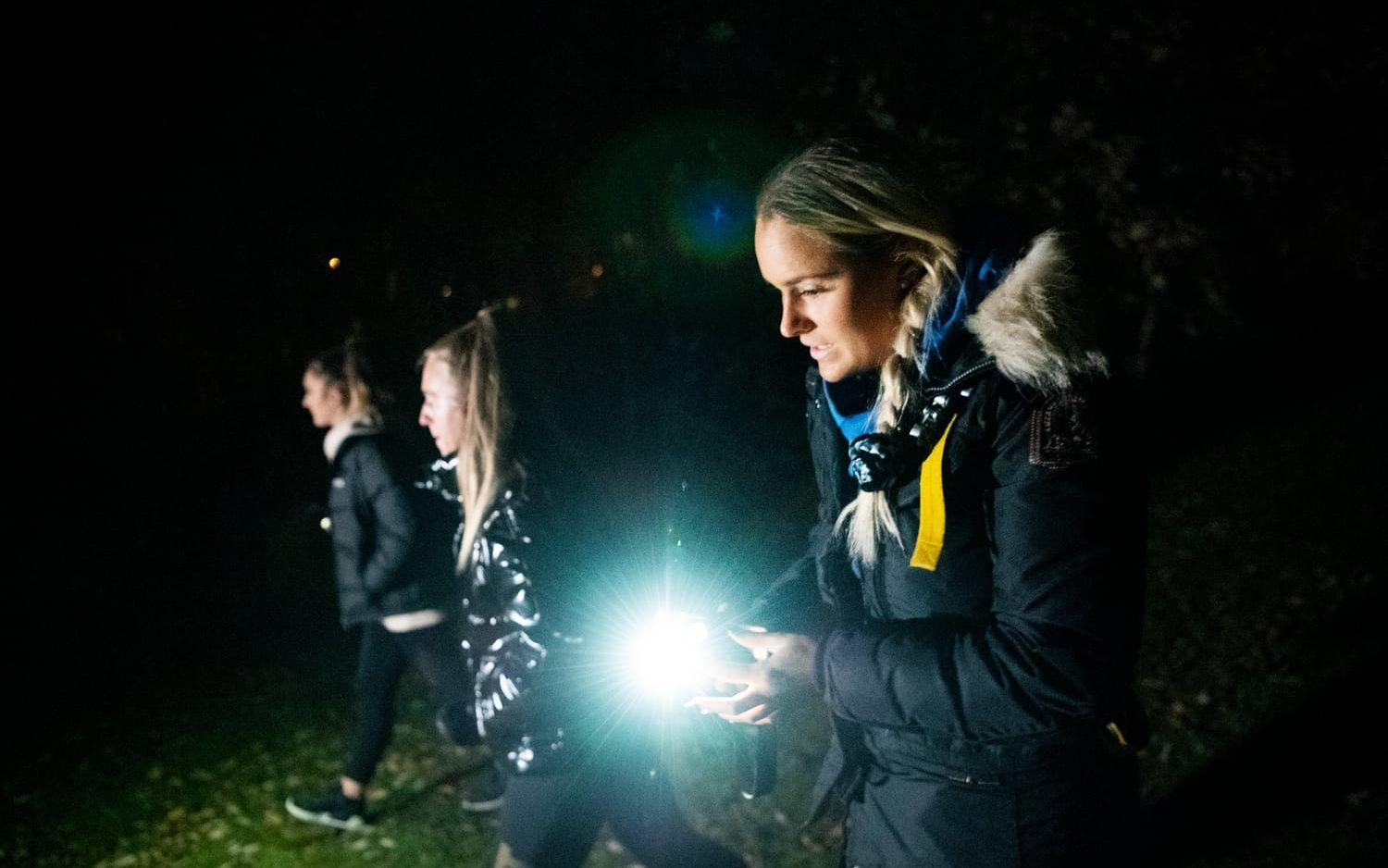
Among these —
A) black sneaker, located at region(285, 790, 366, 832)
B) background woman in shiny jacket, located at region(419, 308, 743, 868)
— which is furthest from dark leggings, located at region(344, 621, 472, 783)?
background woman in shiny jacket, located at region(419, 308, 743, 868)

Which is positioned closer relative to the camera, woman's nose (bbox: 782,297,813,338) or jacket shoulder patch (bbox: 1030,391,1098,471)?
jacket shoulder patch (bbox: 1030,391,1098,471)

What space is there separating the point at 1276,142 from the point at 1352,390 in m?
3.89

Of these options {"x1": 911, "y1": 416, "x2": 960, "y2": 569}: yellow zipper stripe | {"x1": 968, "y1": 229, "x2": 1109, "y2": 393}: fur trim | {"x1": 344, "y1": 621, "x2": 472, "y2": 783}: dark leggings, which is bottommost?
{"x1": 344, "y1": 621, "x2": 472, "y2": 783}: dark leggings

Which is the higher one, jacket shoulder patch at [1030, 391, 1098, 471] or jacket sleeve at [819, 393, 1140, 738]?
jacket shoulder patch at [1030, 391, 1098, 471]

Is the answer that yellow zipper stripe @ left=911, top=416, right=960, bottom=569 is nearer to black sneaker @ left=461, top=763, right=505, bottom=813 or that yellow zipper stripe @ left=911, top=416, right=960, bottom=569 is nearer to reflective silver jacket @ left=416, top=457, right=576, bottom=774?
reflective silver jacket @ left=416, top=457, right=576, bottom=774

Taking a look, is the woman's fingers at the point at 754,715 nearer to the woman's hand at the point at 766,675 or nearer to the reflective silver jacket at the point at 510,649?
the woman's hand at the point at 766,675

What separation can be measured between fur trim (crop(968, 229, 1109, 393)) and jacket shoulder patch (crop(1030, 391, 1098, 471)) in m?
0.03

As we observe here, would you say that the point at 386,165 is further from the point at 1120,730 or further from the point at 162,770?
the point at 1120,730

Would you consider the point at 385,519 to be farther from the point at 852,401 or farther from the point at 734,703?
the point at 852,401

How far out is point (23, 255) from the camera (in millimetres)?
8141

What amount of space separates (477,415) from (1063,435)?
211 centimetres

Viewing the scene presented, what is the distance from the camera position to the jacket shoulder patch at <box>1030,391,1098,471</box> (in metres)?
1.45

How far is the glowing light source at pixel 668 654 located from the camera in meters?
2.02

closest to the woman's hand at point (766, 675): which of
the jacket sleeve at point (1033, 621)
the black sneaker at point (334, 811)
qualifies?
the jacket sleeve at point (1033, 621)
